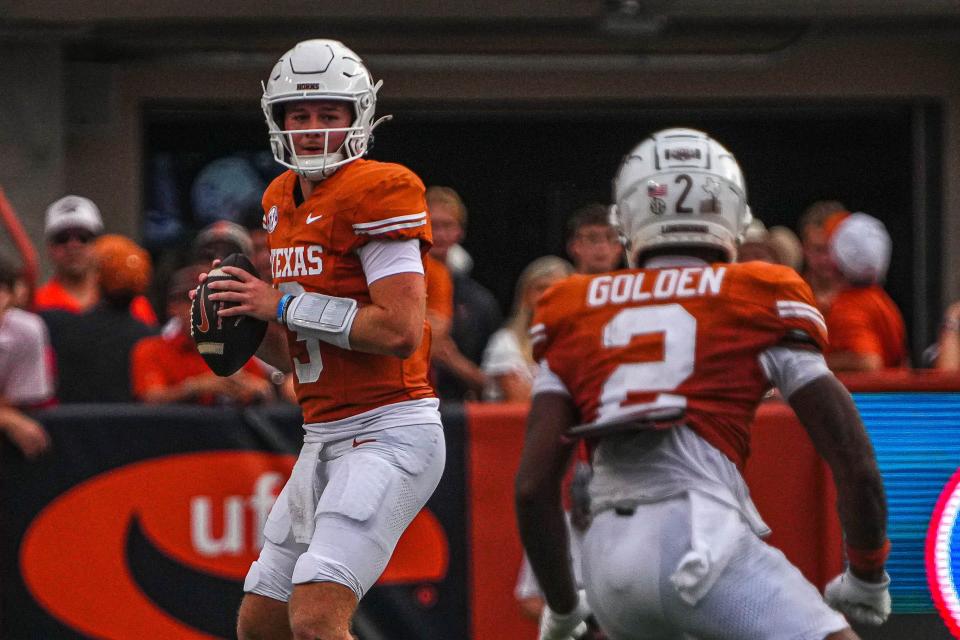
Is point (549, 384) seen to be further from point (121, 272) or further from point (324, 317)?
point (121, 272)

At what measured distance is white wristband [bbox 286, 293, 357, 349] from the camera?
158 inches

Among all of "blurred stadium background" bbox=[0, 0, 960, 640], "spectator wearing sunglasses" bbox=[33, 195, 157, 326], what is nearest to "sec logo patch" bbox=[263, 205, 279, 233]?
"spectator wearing sunglasses" bbox=[33, 195, 157, 326]

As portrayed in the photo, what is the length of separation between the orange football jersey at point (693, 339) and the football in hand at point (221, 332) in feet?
3.98

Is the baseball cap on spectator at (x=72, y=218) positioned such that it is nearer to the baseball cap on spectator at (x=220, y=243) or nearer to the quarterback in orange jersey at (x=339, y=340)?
the baseball cap on spectator at (x=220, y=243)

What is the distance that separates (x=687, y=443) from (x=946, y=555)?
296 centimetres

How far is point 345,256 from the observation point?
4148 millimetres

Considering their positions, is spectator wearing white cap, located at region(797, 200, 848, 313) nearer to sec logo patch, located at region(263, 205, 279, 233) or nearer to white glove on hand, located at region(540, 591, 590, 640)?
sec logo patch, located at region(263, 205, 279, 233)

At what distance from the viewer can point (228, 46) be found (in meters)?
10.8

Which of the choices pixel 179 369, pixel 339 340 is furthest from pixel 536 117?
pixel 339 340

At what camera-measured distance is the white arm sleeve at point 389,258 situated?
4051mm

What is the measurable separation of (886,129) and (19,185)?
250 inches

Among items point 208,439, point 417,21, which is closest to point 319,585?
point 208,439

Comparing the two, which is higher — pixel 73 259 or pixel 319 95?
pixel 319 95

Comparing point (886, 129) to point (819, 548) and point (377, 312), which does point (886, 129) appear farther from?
point (377, 312)
